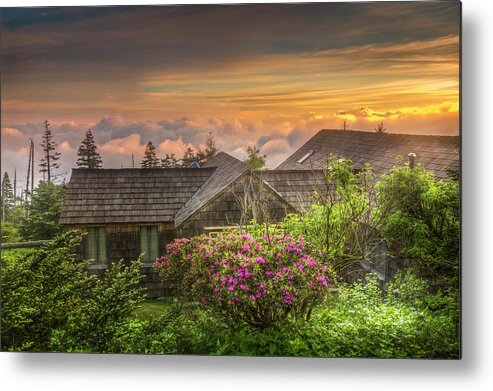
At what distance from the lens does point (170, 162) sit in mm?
5137

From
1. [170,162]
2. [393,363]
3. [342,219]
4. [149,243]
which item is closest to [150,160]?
[170,162]

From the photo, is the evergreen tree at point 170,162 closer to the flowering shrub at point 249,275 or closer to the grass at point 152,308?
the flowering shrub at point 249,275

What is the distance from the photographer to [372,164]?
5.09 meters

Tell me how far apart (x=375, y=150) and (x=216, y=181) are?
1.14 metres

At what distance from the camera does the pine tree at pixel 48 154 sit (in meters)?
5.13

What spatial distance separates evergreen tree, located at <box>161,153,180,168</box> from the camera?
512cm

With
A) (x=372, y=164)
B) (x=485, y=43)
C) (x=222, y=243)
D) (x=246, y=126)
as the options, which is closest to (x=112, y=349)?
(x=222, y=243)

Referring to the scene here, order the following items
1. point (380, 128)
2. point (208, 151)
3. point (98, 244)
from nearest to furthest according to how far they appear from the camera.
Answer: point (380, 128) → point (208, 151) → point (98, 244)

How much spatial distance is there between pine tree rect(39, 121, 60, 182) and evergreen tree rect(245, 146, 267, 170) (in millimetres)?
1362

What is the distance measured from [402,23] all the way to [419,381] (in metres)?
2.47

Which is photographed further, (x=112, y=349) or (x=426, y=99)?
(x=112, y=349)

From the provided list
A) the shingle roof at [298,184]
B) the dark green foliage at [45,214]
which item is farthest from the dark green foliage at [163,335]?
the shingle roof at [298,184]

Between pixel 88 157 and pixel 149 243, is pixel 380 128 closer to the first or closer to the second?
pixel 149 243

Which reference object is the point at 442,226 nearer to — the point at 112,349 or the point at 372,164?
the point at 372,164
